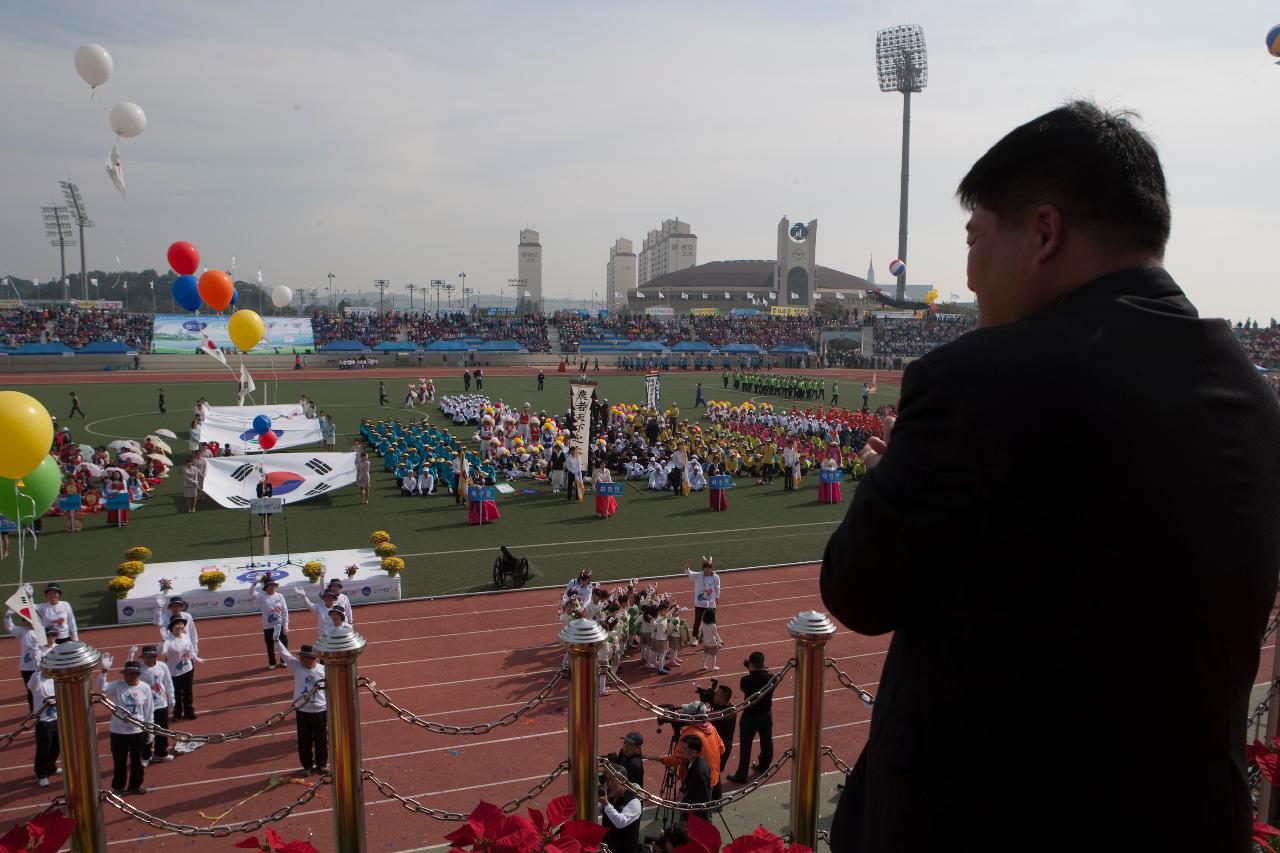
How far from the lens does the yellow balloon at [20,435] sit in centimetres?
840

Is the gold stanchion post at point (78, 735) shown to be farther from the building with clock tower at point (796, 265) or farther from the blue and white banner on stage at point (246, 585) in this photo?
the building with clock tower at point (796, 265)

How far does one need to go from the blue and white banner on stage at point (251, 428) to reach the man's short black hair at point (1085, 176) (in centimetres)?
2414

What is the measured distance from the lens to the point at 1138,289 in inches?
52.2

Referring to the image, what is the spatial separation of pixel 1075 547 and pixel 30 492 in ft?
37.8

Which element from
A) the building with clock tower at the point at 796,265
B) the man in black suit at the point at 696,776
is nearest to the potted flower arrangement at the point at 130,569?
the man in black suit at the point at 696,776

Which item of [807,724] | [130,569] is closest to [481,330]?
[130,569]

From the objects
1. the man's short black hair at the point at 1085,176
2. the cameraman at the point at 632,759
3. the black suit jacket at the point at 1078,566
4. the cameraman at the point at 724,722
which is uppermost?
the man's short black hair at the point at 1085,176

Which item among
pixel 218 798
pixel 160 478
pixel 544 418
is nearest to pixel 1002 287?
pixel 218 798

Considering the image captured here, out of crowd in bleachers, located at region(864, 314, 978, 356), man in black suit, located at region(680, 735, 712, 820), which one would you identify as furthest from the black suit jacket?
crowd in bleachers, located at region(864, 314, 978, 356)

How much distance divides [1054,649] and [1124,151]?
0.79 m

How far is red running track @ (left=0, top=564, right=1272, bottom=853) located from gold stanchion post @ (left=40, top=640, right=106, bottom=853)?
437cm

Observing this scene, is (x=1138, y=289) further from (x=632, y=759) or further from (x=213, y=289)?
(x=213, y=289)

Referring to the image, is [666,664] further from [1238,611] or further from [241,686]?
[1238,611]

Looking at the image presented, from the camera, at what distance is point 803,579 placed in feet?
49.2
